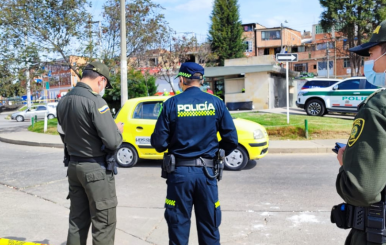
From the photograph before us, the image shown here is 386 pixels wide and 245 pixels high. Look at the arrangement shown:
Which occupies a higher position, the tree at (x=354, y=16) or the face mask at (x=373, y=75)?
the tree at (x=354, y=16)

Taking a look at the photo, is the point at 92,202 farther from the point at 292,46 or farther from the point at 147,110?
the point at 292,46

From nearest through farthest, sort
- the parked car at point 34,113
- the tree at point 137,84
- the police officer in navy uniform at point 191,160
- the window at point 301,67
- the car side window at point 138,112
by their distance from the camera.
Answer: the police officer in navy uniform at point 191,160 < the car side window at point 138,112 < the tree at point 137,84 < the parked car at point 34,113 < the window at point 301,67

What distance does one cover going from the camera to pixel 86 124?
10.1ft

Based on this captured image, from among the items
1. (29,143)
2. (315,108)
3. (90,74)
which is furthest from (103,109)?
(315,108)

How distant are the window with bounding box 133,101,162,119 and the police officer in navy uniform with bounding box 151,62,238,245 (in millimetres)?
5363

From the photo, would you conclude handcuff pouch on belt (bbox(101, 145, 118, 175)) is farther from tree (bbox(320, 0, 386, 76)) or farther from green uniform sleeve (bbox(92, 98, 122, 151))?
tree (bbox(320, 0, 386, 76))

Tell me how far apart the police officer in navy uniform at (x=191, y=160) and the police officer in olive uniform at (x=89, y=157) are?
1.61 feet

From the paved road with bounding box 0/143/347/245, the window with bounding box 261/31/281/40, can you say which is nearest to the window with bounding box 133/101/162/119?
the paved road with bounding box 0/143/347/245

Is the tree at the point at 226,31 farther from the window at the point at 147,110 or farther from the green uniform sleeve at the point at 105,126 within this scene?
the green uniform sleeve at the point at 105,126

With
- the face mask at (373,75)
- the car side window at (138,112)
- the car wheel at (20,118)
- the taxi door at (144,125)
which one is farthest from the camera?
the car wheel at (20,118)

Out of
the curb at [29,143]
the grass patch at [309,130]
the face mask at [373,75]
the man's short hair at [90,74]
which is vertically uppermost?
the man's short hair at [90,74]

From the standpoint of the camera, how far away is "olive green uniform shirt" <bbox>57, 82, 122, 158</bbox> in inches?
121

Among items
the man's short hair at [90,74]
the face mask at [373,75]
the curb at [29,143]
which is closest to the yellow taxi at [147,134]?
the man's short hair at [90,74]

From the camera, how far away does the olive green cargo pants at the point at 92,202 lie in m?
3.10
